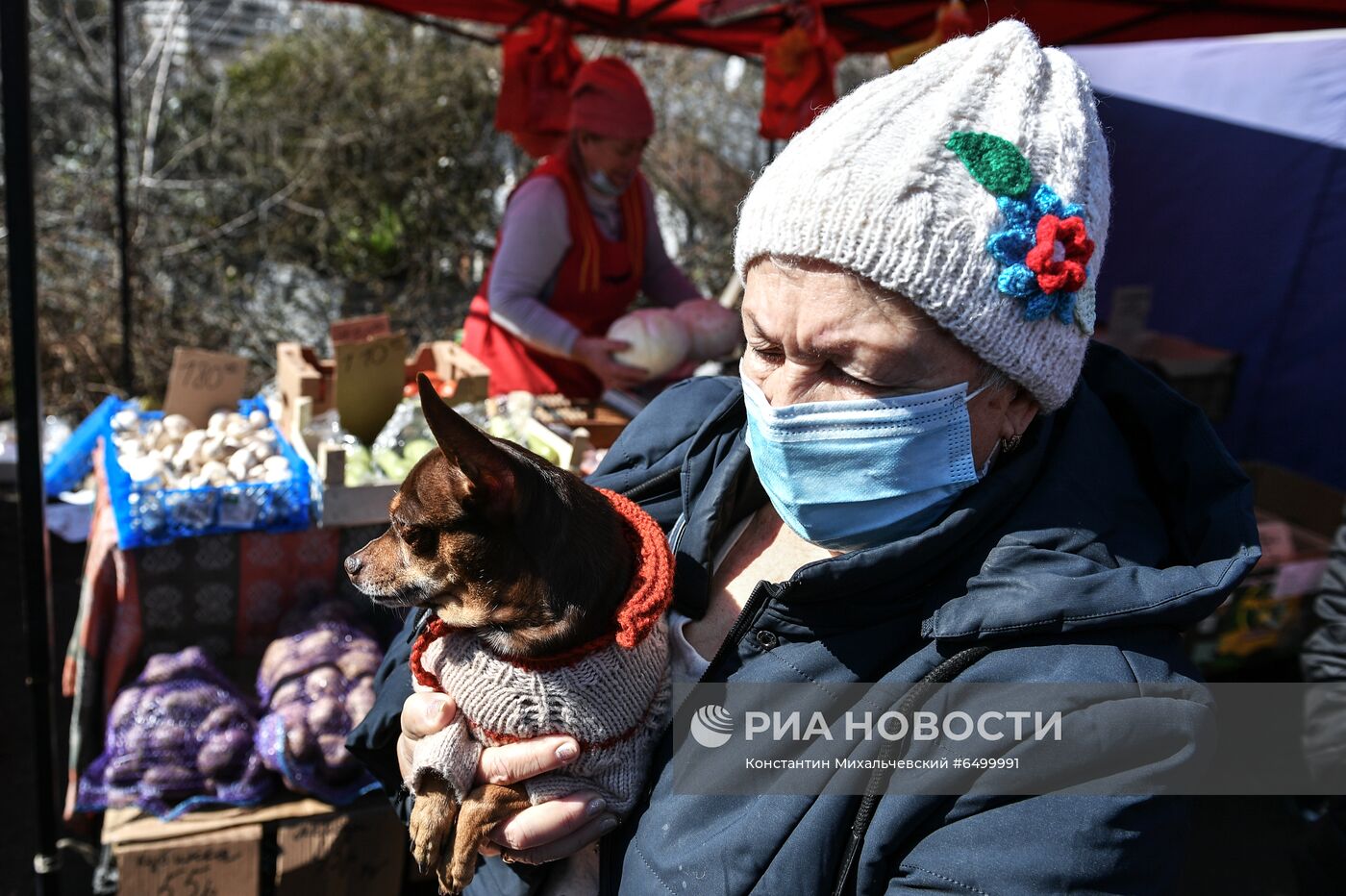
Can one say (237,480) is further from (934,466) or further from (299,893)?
(934,466)

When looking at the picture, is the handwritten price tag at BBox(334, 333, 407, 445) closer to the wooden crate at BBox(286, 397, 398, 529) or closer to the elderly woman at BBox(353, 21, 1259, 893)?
the wooden crate at BBox(286, 397, 398, 529)

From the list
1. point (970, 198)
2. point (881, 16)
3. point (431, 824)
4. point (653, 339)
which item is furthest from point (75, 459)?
point (881, 16)

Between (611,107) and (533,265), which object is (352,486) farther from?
(611,107)

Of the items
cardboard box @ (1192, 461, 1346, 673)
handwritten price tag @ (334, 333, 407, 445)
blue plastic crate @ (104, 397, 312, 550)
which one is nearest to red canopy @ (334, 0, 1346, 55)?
cardboard box @ (1192, 461, 1346, 673)

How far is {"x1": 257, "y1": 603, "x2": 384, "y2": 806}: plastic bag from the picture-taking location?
3.11 meters

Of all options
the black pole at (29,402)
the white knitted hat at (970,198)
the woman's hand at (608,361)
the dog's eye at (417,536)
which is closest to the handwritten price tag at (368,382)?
the woman's hand at (608,361)

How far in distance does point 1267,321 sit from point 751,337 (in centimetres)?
665

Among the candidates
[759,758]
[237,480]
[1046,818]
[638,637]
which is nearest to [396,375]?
[237,480]

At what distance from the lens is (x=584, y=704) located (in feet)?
5.58

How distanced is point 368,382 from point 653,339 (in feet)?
3.92

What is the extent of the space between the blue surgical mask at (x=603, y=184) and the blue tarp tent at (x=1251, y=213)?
4994 millimetres

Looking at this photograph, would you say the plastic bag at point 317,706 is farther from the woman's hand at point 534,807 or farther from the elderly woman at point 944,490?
the elderly woman at point 944,490

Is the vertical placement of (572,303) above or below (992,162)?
below

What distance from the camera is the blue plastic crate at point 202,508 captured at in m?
3.10
